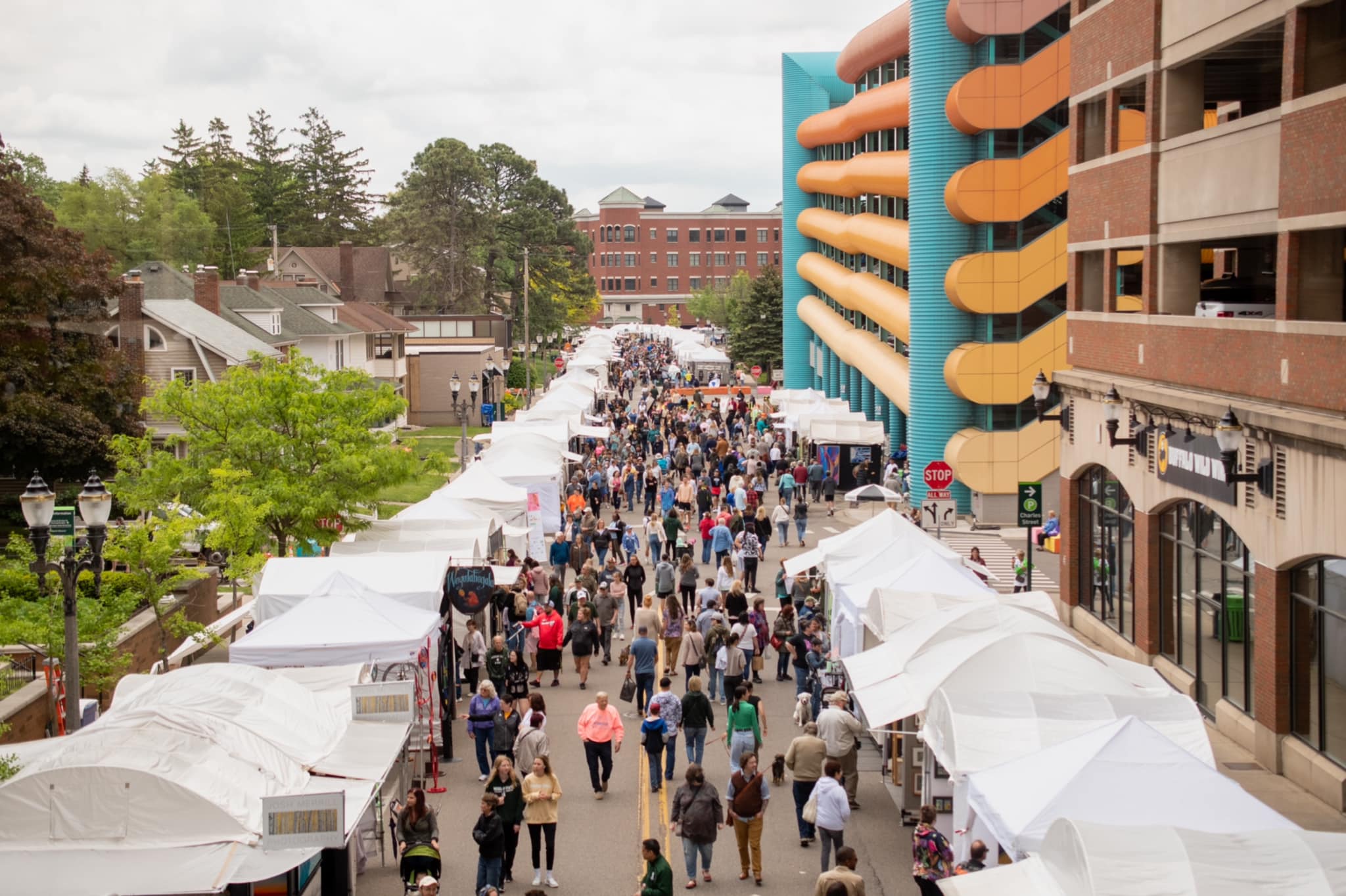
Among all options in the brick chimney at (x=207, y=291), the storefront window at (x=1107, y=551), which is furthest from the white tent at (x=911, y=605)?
the brick chimney at (x=207, y=291)

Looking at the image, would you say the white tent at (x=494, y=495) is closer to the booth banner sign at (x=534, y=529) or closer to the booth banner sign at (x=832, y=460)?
the booth banner sign at (x=534, y=529)

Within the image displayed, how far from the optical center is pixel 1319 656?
17641 mm

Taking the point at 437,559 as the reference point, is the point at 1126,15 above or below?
above

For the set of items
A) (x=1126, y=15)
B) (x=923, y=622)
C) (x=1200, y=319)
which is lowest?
(x=923, y=622)

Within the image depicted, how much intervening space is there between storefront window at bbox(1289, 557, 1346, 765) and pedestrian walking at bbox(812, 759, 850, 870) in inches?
263

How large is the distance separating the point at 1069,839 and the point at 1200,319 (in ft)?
46.1

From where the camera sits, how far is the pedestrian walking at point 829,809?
13930mm

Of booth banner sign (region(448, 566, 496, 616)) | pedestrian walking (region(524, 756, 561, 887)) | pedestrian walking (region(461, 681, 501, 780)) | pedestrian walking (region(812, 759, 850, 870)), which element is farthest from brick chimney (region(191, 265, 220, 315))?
pedestrian walking (region(812, 759, 850, 870))

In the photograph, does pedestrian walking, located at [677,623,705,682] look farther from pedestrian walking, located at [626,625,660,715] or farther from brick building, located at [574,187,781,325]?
brick building, located at [574,187,781,325]

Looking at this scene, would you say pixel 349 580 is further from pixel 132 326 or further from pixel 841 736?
pixel 132 326

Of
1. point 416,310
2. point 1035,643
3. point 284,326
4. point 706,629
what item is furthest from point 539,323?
point 1035,643

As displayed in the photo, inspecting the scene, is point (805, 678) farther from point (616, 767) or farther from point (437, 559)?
point (437, 559)

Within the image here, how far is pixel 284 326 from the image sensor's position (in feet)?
215

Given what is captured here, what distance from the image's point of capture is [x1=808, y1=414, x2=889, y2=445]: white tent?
146ft
